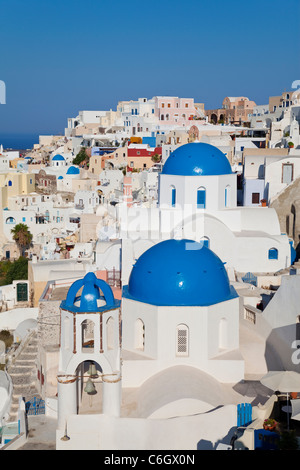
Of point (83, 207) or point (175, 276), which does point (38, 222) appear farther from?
point (175, 276)

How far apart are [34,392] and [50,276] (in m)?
5.68

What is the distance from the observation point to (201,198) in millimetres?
18625

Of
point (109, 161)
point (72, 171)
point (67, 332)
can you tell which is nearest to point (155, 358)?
point (67, 332)

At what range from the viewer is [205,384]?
35.3 feet

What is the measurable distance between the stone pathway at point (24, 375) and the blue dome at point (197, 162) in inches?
272

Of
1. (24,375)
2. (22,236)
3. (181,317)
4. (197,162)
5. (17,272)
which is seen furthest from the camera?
(22,236)

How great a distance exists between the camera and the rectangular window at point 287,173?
77.5 ft

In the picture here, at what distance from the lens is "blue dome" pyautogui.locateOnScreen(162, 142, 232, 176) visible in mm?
18531

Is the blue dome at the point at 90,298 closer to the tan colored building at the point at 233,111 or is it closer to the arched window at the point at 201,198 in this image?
the arched window at the point at 201,198

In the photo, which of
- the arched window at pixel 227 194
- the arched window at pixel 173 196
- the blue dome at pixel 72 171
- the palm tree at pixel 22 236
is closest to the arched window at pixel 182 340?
the arched window at pixel 173 196

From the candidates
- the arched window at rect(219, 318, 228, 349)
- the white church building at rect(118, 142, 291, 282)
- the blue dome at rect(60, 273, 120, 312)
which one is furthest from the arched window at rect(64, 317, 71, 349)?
the white church building at rect(118, 142, 291, 282)

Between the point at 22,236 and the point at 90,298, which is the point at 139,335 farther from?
the point at 22,236

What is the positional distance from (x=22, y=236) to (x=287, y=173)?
16.8 metres
